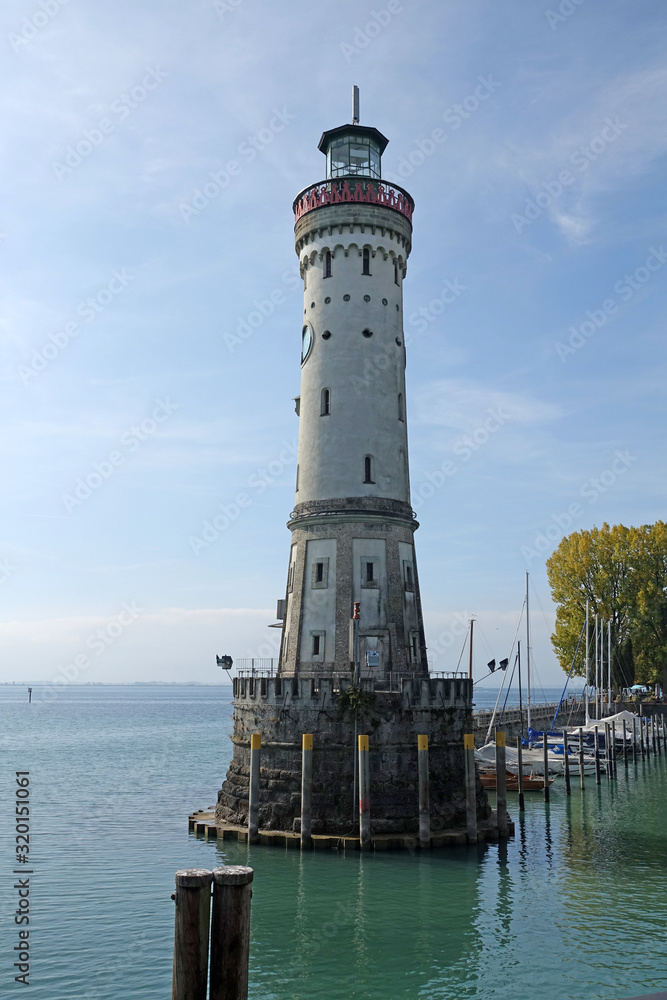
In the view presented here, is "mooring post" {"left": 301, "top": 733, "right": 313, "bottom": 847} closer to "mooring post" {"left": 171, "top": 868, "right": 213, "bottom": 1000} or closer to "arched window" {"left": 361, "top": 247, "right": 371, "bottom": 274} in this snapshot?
"mooring post" {"left": 171, "top": 868, "right": 213, "bottom": 1000}

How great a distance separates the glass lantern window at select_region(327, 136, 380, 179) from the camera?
4303 centimetres

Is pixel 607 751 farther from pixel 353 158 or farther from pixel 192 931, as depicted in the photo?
pixel 192 931

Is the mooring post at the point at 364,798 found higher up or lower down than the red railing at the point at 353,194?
lower down

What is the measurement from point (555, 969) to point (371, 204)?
33.8 metres

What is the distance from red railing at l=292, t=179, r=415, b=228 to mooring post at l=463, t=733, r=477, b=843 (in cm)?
2614

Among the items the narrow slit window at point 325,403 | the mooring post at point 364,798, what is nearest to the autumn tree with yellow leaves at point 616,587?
the narrow slit window at point 325,403

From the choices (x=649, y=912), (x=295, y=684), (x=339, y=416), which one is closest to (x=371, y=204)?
(x=339, y=416)

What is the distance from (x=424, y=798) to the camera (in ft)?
104

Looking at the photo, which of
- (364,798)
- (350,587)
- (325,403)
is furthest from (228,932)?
(325,403)

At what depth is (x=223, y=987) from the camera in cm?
1034

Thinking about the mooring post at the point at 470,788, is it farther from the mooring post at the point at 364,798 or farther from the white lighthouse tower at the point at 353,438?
the white lighthouse tower at the point at 353,438

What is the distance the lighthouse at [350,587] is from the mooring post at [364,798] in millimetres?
87

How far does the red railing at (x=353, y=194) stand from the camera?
41125 mm

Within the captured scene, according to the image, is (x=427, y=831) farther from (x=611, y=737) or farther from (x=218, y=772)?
(x=218, y=772)
